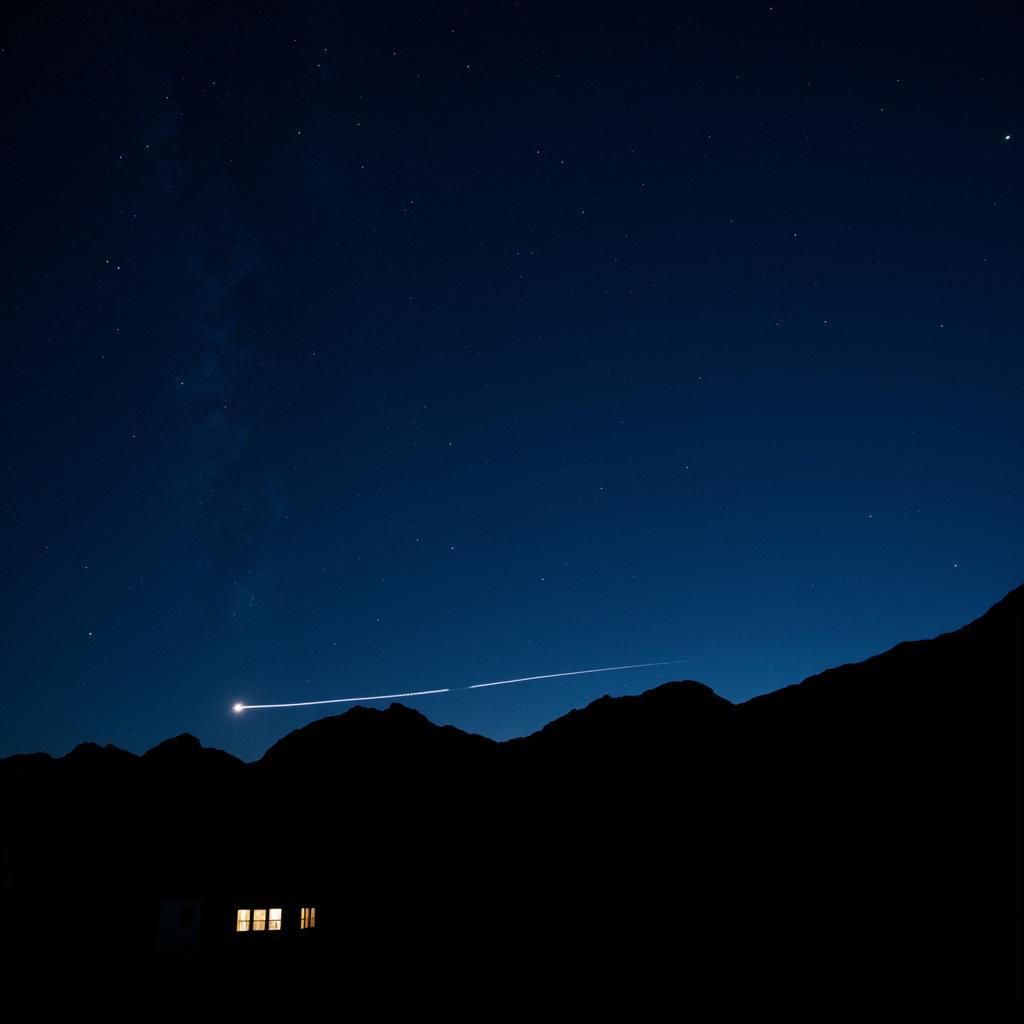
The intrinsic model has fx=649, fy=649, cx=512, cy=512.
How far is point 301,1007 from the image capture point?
21.7m

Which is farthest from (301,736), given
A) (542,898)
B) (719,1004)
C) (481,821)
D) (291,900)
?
(719,1004)

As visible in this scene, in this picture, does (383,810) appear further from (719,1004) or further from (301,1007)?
(719,1004)

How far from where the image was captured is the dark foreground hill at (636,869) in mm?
20844

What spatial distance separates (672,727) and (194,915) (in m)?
27.9

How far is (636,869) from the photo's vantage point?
30312mm

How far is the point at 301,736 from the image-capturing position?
56531 mm

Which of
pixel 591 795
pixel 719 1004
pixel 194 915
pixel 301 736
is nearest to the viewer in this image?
pixel 719 1004

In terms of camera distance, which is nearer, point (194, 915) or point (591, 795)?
point (194, 915)

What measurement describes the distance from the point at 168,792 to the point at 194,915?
24776mm

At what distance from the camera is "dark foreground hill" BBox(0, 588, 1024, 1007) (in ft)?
68.4

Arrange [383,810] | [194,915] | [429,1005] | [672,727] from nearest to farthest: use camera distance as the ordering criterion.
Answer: [429,1005] → [194,915] → [672,727] → [383,810]

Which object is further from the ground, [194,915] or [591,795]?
[591,795]

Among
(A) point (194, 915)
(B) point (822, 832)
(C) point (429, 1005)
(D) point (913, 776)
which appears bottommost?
(C) point (429, 1005)

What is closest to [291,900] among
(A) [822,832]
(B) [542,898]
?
(B) [542,898]
